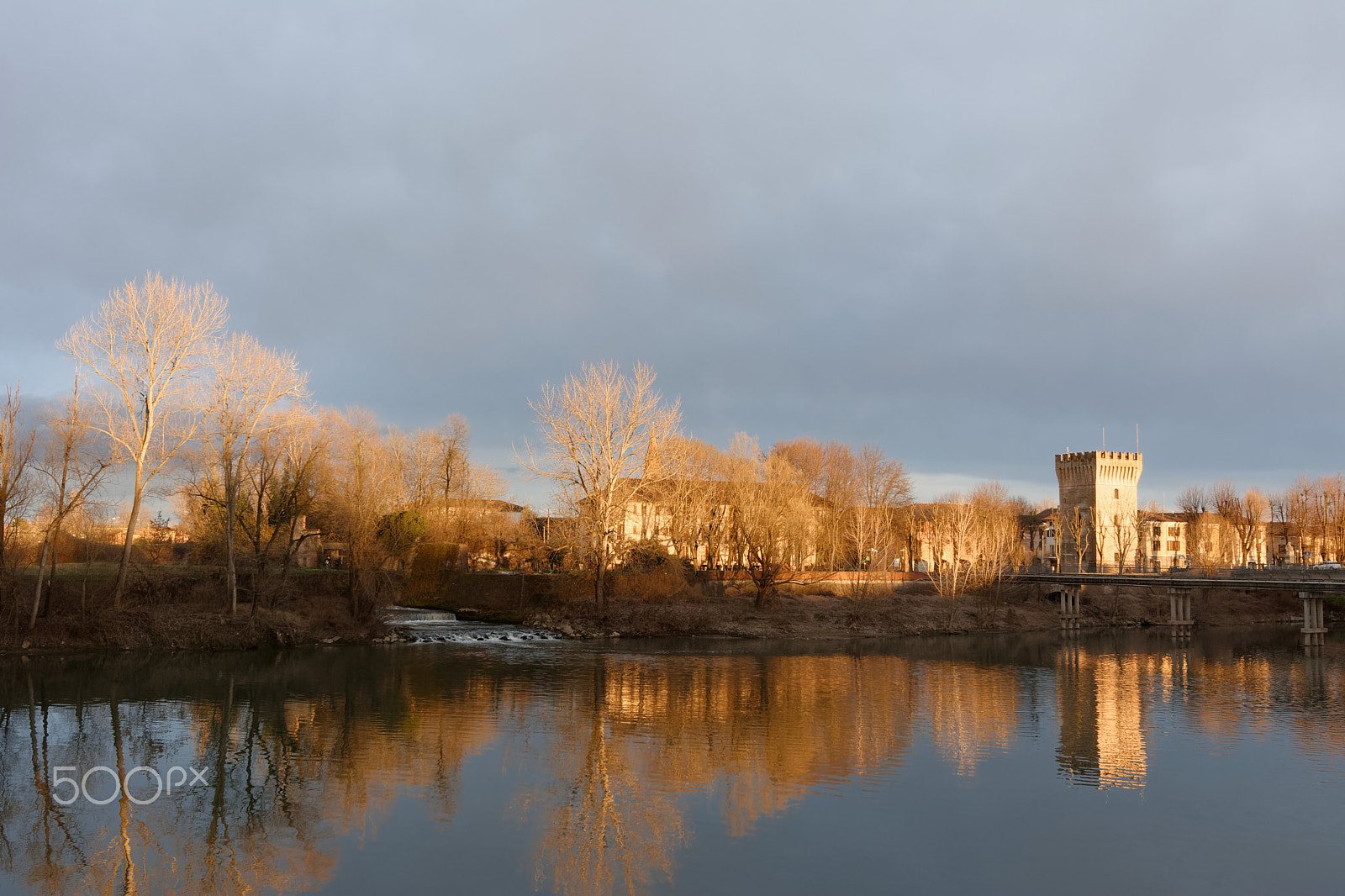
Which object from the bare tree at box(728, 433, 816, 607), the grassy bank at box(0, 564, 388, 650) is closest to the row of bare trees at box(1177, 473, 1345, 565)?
the bare tree at box(728, 433, 816, 607)

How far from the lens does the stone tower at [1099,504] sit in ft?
295

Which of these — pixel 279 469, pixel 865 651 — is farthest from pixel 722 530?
pixel 279 469

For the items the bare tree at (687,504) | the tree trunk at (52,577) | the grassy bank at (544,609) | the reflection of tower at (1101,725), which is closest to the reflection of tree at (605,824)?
the reflection of tower at (1101,725)

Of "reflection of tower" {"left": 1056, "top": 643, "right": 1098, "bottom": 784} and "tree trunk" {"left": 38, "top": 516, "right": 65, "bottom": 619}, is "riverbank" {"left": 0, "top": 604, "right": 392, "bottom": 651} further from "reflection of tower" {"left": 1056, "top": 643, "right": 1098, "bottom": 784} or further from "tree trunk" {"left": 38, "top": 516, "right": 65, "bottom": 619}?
"reflection of tower" {"left": 1056, "top": 643, "right": 1098, "bottom": 784}

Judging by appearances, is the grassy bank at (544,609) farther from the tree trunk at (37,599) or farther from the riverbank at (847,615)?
the tree trunk at (37,599)

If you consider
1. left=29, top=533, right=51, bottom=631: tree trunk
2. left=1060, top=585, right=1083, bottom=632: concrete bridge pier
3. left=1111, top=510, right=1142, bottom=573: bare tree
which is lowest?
left=1060, top=585, right=1083, bottom=632: concrete bridge pier

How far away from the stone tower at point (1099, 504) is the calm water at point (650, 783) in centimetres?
6433

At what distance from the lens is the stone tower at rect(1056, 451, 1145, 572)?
90.1 metres

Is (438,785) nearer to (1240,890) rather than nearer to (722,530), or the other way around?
(1240,890)

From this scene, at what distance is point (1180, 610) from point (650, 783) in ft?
171

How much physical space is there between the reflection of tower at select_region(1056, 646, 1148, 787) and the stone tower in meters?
57.9

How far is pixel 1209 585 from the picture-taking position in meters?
54.9

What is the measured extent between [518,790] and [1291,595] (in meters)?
77.1

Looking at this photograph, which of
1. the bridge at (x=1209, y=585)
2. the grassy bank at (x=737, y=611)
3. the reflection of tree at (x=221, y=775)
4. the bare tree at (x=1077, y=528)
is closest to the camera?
the reflection of tree at (x=221, y=775)
